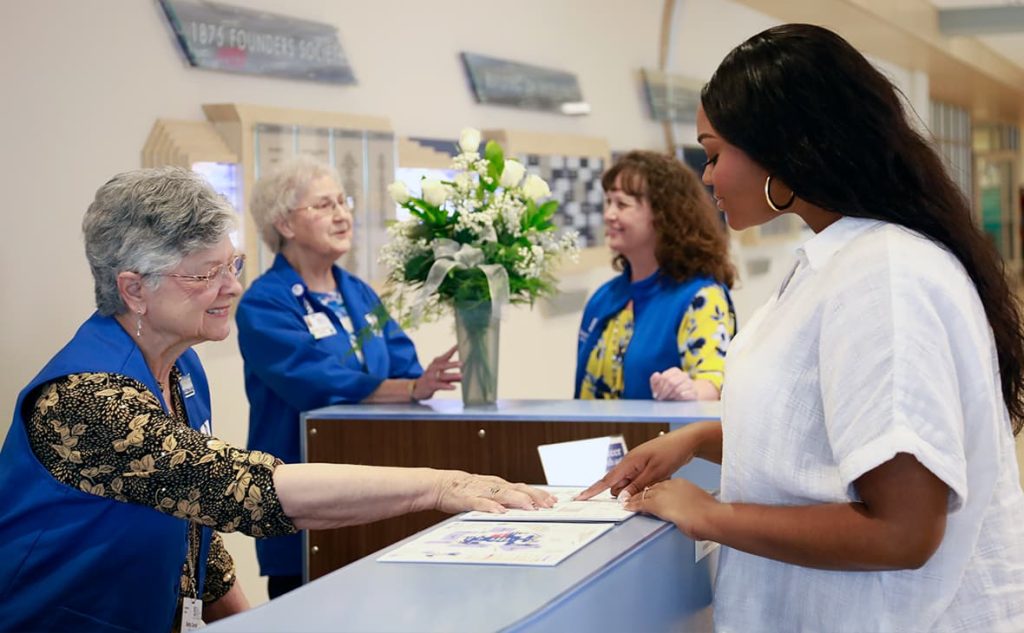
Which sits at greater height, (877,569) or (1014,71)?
(1014,71)

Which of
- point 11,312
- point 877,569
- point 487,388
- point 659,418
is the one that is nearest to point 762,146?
point 877,569

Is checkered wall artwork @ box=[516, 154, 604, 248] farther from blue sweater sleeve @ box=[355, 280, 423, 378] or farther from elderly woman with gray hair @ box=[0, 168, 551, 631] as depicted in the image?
elderly woman with gray hair @ box=[0, 168, 551, 631]

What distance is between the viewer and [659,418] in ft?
10.5

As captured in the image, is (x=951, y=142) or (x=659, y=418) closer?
(x=659, y=418)

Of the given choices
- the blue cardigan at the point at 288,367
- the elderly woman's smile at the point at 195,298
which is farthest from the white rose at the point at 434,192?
the elderly woman's smile at the point at 195,298

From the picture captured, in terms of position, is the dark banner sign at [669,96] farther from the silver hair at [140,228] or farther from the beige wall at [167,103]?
the silver hair at [140,228]

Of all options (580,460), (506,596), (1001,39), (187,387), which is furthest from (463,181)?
(1001,39)

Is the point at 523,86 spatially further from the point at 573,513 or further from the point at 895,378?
the point at 895,378

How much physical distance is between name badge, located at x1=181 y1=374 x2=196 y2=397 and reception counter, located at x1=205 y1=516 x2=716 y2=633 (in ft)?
3.40

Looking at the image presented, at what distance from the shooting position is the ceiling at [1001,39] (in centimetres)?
1230

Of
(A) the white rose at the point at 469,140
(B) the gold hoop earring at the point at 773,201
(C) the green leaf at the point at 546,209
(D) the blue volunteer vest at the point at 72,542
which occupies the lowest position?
(D) the blue volunteer vest at the point at 72,542

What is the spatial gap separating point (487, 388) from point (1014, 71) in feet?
52.5

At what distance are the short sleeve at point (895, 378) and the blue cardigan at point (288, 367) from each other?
2.30 m

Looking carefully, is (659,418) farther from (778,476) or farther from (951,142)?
(951,142)
